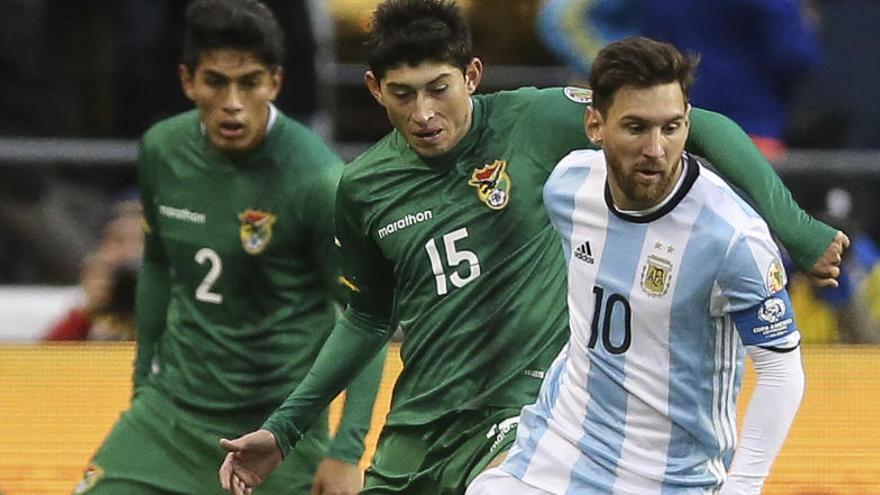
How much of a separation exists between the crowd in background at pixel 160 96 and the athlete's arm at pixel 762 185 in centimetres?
428

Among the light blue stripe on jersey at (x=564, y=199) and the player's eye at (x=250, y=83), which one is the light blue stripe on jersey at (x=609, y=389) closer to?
the light blue stripe on jersey at (x=564, y=199)

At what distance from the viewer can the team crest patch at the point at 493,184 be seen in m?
5.73

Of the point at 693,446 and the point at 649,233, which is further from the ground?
the point at 649,233

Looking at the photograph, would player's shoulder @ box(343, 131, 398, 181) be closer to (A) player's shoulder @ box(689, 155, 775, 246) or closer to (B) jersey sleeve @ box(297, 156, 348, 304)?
(B) jersey sleeve @ box(297, 156, 348, 304)

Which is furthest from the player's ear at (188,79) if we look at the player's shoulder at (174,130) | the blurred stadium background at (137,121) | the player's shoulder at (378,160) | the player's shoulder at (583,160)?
the blurred stadium background at (137,121)

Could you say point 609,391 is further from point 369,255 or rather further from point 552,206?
point 369,255

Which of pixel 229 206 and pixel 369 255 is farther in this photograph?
pixel 229 206

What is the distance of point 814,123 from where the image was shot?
1153 cm

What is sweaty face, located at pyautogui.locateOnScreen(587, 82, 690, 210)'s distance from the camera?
4.95 m

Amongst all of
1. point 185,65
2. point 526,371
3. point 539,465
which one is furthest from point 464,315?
point 185,65

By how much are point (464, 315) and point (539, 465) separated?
0.59 m

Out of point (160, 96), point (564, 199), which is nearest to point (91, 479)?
point (564, 199)

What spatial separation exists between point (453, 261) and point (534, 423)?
0.55 m

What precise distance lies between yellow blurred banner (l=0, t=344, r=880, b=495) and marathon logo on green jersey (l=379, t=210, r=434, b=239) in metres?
2.43
